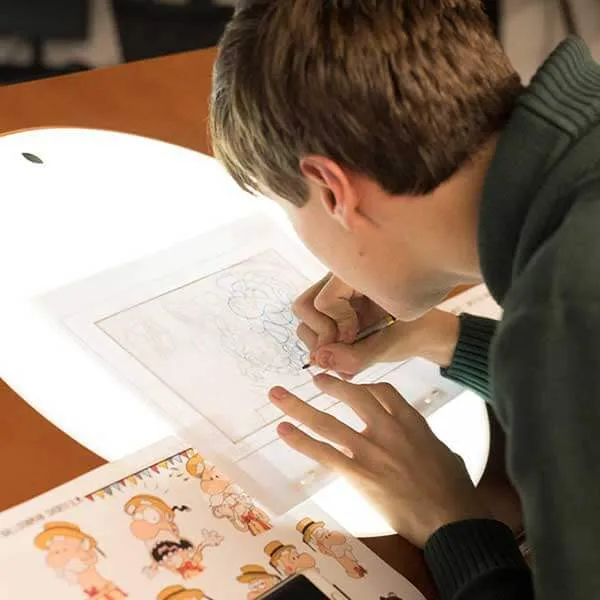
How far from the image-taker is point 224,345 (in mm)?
853

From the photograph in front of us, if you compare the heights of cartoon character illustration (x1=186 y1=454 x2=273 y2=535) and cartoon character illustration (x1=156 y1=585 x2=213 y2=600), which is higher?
cartoon character illustration (x1=186 y1=454 x2=273 y2=535)

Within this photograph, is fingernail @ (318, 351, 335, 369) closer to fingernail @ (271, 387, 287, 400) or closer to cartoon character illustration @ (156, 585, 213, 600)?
fingernail @ (271, 387, 287, 400)

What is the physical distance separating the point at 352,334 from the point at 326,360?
0.06 m

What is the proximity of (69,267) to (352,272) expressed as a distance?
0.30 metres

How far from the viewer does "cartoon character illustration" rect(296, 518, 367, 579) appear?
666 mm

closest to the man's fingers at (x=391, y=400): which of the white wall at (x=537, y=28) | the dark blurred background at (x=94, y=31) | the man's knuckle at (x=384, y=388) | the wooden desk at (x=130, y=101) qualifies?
the man's knuckle at (x=384, y=388)

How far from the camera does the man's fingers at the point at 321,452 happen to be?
29.1 inches

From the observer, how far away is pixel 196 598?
604 millimetres

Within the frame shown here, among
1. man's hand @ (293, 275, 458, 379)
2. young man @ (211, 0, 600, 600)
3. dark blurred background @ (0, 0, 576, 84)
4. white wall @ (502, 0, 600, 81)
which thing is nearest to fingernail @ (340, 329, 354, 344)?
man's hand @ (293, 275, 458, 379)

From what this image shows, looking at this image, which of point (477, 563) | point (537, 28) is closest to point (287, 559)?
point (477, 563)

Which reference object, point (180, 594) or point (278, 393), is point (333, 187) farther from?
point (180, 594)

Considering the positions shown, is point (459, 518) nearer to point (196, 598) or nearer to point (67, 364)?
point (196, 598)

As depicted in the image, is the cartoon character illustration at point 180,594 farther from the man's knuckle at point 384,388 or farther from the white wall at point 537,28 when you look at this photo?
the white wall at point 537,28

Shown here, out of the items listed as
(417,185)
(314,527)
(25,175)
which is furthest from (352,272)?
(25,175)
